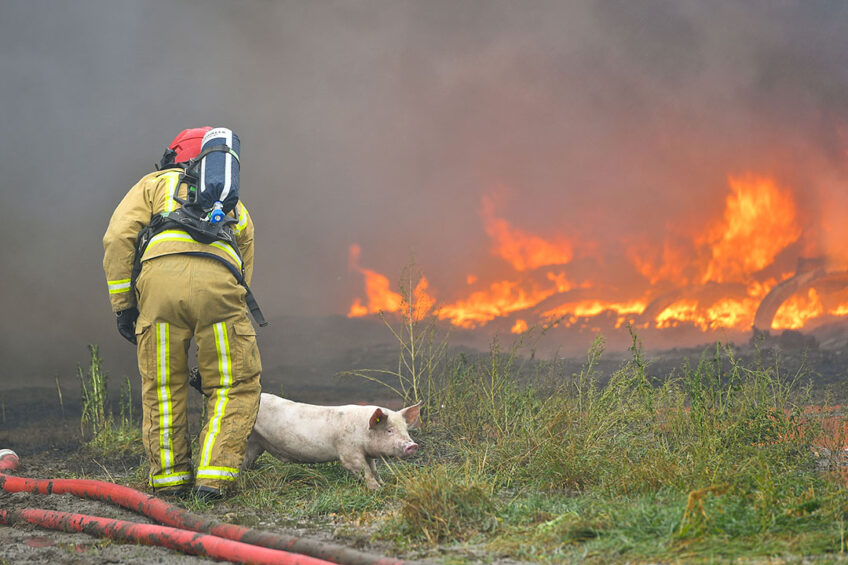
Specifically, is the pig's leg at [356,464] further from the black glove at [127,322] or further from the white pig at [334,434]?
the black glove at [127,322]

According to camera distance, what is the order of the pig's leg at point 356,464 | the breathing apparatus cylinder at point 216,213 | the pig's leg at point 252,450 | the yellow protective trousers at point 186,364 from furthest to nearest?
the pig's leg at point 252,450 → the pig's leg at point 356,464 → the breathing apparatus cylinder at point 216,213 → the yellow protective trousers at point 186,364

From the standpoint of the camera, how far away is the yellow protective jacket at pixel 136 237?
5105 millimetres

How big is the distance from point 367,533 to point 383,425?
1373mm

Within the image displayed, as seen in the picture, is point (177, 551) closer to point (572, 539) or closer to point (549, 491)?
point (572, 539)

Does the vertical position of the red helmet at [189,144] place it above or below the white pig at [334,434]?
above

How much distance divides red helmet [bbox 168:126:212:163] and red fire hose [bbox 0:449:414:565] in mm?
2380

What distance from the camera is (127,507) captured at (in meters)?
4.66

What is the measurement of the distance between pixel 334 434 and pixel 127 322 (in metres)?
1.62

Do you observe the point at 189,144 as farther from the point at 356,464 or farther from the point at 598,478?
the point at 598,478

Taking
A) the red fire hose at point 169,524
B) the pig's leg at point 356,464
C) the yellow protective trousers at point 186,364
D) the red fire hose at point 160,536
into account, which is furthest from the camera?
the pig's leg at point 356,464

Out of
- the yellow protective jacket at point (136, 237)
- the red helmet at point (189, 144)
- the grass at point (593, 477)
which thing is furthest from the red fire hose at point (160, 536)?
the red helmet at point (189, 144)

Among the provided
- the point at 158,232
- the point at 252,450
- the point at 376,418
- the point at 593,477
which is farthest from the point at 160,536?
the point at 593,477

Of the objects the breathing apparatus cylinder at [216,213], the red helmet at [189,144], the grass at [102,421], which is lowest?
the grass at [102,421]

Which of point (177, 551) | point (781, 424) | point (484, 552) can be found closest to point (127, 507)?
point (177, 551)
